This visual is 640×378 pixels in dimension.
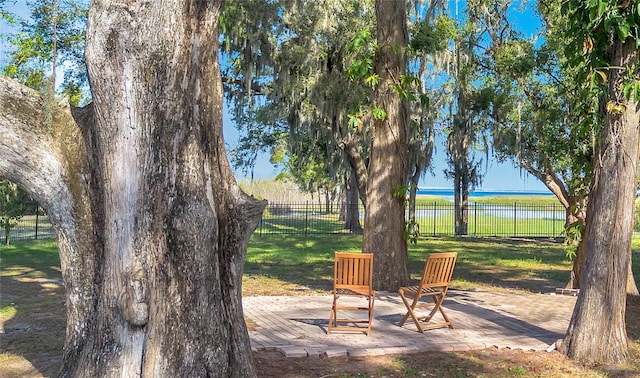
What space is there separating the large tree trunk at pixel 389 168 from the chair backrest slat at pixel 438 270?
2.72 m

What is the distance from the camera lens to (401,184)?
949 centimetres

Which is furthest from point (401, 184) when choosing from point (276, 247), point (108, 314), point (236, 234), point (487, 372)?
point (276, 247)

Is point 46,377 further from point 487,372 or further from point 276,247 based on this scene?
point 276,247

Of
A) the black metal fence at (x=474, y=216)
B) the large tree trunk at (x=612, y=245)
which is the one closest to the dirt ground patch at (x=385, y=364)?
the large tree trunk at (x=612, y=245)

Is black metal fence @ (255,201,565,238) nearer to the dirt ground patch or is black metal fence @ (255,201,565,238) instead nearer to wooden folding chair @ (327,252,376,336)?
wooden folding chair @ (327,252,376,336)

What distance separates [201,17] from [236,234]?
1.45 meters

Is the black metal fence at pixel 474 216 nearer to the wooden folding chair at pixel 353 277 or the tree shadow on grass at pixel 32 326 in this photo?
the tree shadow on grass at pixel 32 326

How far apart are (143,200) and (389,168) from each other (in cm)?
586

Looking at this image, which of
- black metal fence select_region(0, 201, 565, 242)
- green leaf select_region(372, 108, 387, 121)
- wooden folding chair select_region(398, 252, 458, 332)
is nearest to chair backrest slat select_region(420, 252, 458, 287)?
wooden folding chair select_region(398, 252, 458, 332)

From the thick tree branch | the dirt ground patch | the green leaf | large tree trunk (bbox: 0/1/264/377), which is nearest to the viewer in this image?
large tree trunk (bbox: 0/1/264/377)

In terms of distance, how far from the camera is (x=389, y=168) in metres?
9.44

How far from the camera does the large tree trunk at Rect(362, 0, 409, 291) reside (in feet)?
30.7

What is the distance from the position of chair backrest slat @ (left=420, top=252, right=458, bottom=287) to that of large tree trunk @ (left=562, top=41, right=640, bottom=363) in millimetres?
1319

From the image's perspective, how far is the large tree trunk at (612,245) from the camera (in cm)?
571
